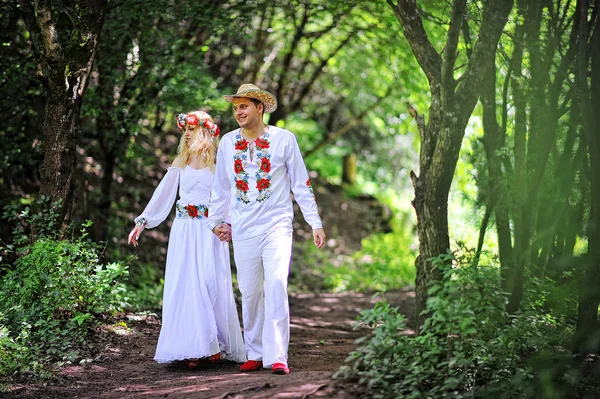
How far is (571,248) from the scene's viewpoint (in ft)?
23.7

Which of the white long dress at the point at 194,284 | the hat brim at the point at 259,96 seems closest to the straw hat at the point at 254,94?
the hat brim at the point at 259,96

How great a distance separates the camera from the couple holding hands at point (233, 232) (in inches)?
241

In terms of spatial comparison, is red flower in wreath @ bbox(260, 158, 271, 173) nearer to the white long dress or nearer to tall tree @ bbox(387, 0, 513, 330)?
the white long dress

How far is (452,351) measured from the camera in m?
5.12

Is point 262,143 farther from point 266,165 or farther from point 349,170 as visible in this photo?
point 349,170

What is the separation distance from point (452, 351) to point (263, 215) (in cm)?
188

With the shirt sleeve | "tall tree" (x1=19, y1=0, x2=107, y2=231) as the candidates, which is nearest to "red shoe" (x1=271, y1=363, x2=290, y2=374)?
the shirt sleeve

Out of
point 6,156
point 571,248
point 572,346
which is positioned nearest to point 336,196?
point 6,156

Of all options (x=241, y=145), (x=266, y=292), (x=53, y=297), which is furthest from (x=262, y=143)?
(x=53, y=297)

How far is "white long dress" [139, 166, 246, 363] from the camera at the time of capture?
649 centimetres

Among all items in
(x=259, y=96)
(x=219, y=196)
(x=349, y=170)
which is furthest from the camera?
(x=349, y=170)

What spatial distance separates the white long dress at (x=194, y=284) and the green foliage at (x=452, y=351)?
186cm

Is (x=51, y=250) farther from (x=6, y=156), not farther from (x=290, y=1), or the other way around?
(x=290, y=1)

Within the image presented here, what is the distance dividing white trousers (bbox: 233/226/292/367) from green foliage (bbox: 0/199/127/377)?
5.33 feet
